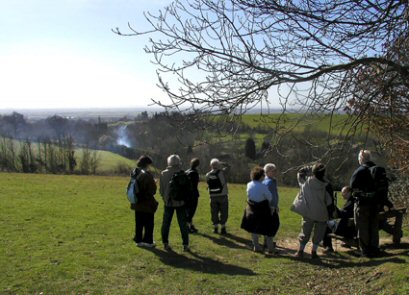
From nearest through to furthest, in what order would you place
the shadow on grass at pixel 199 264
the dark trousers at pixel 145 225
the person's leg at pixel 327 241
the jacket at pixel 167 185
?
the shadow on grass at pixel 199 264 < the jacket at pixel 167 185 < the dark trousers at pixel 145 225 < the person's leg at pixel 327 241

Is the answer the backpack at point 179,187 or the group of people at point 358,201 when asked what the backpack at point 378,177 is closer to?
the group of people at point 358,201

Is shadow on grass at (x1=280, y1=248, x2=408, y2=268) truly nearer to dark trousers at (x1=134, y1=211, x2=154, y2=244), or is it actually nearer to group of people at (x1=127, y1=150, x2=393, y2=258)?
group of people at (x1=127, y1=150, x2=393, y2=258)

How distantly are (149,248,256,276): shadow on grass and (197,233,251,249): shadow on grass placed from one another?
1.23m

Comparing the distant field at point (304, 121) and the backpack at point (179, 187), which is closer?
the distant field at point (304, 121)

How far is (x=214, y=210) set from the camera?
10.8m

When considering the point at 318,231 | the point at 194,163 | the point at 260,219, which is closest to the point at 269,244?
the point at 260,219

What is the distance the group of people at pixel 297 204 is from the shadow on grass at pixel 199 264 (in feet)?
1.48

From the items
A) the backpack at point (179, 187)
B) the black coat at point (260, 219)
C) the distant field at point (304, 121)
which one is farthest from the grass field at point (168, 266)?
the distant field at point (304, 121)

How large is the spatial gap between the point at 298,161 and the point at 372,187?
2662 millimetres

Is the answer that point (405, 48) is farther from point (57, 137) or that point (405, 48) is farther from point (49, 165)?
point (57, 137)

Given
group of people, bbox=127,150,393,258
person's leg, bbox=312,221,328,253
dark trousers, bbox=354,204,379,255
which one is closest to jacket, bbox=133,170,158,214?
group of people, bbox=127,150,393,258

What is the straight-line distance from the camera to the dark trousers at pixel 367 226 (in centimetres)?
814

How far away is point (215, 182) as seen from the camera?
10.4 m

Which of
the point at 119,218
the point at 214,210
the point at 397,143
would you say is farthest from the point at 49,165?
the point at 397,143
